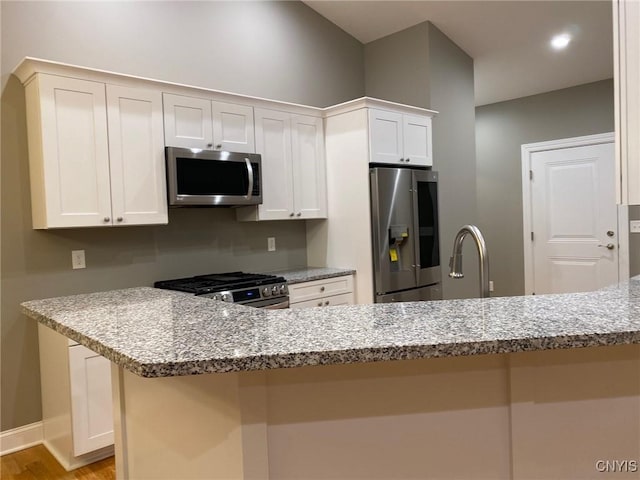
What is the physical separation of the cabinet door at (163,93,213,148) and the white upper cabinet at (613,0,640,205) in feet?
8.01

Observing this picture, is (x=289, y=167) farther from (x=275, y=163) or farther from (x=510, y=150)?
(x=510, y=150)

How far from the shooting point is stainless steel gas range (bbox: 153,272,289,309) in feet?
9.94

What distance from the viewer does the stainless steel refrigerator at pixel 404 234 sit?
152 inches

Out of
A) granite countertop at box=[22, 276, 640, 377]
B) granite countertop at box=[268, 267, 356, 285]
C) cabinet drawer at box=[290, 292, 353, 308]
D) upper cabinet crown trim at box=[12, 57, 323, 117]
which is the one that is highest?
upper cabinet crown trim at box=[12, 57, 323, 117]

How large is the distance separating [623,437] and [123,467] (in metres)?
1.47

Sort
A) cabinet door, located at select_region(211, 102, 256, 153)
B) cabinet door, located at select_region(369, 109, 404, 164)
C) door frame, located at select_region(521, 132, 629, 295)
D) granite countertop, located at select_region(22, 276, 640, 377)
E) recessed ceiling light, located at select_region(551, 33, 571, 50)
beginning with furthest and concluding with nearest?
door frame, located at select_region(521, 132, 629, 295), recessed ceiling light, located at select_region(551, 33, 571, 50), cabinet door, located at select_region(369, 109, 404, 164), cabinet door, located at select_region(211, 102, 256, 153), granite countertop, located at select_region(22, 276, 640, 377)

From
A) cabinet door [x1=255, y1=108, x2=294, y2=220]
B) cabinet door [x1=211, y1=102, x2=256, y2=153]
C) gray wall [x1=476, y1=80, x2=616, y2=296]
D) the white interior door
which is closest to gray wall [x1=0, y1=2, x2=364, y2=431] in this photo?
cabinet door [x1=255, y1=108, x2=294, y2=220]

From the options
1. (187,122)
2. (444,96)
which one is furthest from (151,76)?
(444,96)

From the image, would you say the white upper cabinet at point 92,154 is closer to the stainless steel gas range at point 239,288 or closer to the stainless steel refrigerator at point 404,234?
the stainless steel gas range at point 239,288

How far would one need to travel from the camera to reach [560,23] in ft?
14.2

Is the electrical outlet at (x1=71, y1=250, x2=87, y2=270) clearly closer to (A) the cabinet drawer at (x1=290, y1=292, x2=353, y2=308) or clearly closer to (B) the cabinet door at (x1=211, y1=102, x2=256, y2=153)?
(B) the cabinet door at (x1=211, y1=102, x2=256, y2=153)

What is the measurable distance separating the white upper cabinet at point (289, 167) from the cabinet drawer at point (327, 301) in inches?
27.5

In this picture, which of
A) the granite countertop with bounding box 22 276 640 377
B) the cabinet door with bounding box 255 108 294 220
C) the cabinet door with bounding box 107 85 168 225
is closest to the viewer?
the granite countertop with bounding box 22 276 640 377

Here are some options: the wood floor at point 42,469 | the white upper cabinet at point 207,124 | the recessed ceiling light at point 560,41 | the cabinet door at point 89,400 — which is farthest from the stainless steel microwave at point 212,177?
the recessed ceiling light at point 560,41
